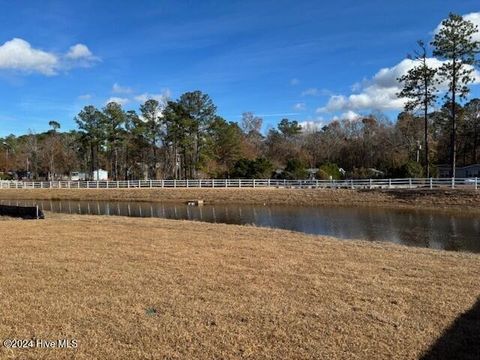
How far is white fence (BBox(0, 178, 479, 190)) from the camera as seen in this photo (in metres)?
41.7

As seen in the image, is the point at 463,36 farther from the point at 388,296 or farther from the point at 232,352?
the point at 232,352

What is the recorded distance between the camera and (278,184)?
173 ft

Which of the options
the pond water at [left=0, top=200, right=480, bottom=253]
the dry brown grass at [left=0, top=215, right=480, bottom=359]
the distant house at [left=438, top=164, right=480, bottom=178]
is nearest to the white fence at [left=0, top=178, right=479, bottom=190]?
the pond water at [left=0, top=200, right=480, bottom=253]

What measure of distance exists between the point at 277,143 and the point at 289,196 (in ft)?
185

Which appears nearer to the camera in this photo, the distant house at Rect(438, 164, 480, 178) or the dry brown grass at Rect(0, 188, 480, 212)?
the dry brown grass at Rect(0, 188, 480, 212)

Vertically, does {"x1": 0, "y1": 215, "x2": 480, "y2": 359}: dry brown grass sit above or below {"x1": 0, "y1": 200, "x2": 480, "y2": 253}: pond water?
above

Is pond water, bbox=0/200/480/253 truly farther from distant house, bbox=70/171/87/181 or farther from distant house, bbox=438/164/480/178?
distant house, bbox=70/171/87/181

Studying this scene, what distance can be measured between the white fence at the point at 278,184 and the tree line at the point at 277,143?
5.17 metres

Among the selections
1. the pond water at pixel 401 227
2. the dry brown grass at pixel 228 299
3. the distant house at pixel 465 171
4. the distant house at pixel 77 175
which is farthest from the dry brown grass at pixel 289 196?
the distant house at pixel 77 175

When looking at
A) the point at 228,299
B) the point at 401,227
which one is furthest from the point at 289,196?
the point at 228,299

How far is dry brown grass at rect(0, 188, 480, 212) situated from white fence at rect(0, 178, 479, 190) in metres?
3.19

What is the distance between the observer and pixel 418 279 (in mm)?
8703

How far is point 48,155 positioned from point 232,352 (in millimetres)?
98614

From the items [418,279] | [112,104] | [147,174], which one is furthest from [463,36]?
[147,174]
